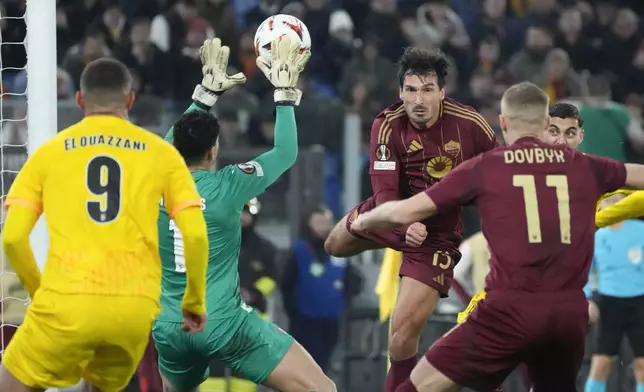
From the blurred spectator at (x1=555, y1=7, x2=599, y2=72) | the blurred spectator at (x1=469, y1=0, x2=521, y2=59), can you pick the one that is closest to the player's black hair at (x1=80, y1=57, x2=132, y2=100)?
the blurred spectator at (x1=469, y1=0, x2=521, y2=59)

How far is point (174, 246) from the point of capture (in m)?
7.61

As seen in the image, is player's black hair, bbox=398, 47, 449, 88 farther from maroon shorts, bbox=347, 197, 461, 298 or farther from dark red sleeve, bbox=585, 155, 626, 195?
dark red sleeve, bbox=585, 155, 626, 195

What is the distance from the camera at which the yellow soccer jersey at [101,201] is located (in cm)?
636

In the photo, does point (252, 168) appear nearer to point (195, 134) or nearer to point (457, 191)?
point (195, 134)

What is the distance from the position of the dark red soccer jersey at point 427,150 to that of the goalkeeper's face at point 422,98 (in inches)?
3.4

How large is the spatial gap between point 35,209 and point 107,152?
44 centimetres

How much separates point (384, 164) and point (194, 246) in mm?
2020

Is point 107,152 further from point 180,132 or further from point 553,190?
point 553,190

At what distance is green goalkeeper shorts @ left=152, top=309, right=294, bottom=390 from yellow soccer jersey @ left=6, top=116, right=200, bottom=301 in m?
1.04

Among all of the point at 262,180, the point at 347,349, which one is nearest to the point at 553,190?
the point at 262,180

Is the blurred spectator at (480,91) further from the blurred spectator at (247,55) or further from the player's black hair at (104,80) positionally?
the player's black hair at (104,80)

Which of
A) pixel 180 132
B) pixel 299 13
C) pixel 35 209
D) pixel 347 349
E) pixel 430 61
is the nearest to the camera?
pixel 35 209

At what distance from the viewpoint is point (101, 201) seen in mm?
6379

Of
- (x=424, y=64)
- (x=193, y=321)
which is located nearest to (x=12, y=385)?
(x=193, y=321)
